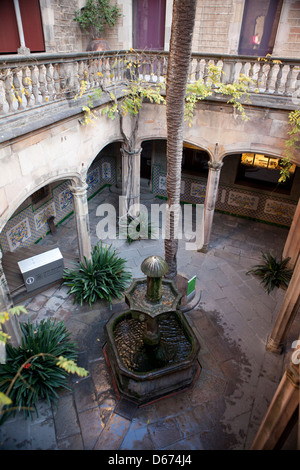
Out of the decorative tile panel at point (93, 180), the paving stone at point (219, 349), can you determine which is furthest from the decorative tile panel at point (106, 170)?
the paving stone at point (219, 349)

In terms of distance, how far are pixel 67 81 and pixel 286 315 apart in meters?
5.97

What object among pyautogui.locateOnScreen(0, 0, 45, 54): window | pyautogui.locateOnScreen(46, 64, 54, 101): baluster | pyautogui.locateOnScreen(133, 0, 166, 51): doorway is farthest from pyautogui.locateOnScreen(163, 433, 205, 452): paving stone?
pyautogui.locateOnScreen(0, 0, 45, 54): window

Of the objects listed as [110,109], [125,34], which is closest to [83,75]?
[110,109]

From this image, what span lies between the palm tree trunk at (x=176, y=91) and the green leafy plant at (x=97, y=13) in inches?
229

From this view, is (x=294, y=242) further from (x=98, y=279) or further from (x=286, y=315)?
(x=98, y=279)

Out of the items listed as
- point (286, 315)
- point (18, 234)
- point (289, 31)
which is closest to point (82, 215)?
point (18, 234)

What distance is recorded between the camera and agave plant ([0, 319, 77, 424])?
5062 mm

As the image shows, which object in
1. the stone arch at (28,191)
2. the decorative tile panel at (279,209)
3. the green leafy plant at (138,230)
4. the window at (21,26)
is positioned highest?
the window at (21,26)

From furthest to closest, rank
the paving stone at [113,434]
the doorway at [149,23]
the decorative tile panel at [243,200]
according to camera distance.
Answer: the decorative tile panel at [243,200] < the doorway at [149,23] < the paving stone at [113,434]

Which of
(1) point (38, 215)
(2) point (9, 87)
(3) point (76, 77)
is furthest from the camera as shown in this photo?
(1) point (38, 215)

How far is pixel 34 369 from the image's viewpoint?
17.2 ft

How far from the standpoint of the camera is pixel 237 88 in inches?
273

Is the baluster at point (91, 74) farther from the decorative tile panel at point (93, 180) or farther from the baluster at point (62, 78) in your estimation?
the decorative tile panel at point (93, 180)

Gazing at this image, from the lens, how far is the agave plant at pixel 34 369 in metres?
5.06
